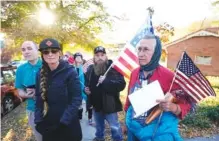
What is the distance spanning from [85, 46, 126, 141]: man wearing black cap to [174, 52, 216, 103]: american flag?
6.18 feet

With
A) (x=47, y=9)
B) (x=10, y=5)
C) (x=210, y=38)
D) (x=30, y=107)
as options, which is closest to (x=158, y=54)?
(x=30, y=107)

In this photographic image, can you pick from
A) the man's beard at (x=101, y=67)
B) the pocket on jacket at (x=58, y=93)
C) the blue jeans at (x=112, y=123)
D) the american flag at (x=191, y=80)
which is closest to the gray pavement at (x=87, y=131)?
the blue jeans at (x=112, y=123)

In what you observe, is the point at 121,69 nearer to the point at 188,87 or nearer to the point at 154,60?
the point at 154,60

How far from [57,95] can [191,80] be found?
1455 millimetres

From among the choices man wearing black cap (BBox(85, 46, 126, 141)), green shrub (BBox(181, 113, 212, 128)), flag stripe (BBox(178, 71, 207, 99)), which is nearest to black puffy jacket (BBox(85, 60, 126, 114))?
man wearing black cap (BBox(85, 46, 126, 141))

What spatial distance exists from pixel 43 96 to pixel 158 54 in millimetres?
1401

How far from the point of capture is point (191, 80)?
2.63 metres

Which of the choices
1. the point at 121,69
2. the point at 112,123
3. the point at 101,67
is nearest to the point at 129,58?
the point at 121,69

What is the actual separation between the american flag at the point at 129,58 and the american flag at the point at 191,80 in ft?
4.78

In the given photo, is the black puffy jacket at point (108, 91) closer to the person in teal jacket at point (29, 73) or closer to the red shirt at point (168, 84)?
the person in teal jacket at point (29, 73)

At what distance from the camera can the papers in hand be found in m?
2.49

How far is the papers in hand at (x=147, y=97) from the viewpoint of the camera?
2.49m

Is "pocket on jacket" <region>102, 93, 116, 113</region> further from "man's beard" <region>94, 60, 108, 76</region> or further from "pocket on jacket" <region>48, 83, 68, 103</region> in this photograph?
"pocket on jacket" <region>48, 83, 68, 103</region>

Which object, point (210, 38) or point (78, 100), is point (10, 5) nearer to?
point (78, 100)
